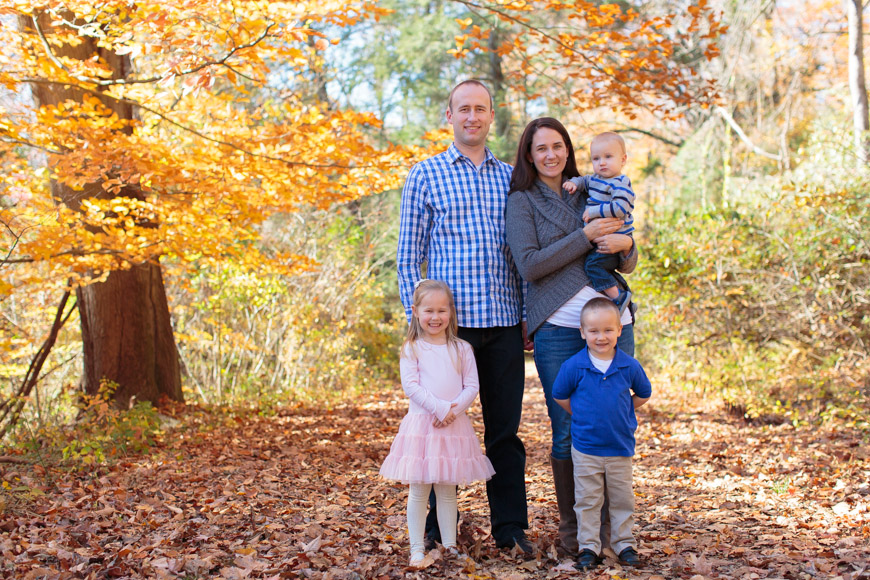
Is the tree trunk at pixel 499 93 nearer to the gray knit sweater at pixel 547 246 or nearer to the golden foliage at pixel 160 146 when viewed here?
the golden foliage at pixel 160 146

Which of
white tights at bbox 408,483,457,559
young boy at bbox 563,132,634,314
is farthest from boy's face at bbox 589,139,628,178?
white tights at bbox 408,483,457,559

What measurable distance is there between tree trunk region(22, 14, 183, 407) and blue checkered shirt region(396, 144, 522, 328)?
3.97 meters

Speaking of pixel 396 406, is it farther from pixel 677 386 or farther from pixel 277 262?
pixel 677 386

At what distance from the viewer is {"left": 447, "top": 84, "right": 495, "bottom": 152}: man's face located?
3.26 metres

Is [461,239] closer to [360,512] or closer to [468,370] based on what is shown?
[468,370]

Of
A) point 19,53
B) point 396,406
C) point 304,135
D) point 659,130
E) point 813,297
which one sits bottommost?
point 396,406

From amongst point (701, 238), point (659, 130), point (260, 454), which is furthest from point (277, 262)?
point (659, 130)

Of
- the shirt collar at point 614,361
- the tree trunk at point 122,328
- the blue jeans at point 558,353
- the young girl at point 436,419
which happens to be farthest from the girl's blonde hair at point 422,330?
the tree trunk at point 122,328

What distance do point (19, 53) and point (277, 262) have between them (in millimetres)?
2841

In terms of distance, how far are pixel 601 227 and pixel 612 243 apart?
0.27ft

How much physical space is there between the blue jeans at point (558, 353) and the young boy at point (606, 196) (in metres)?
0.21

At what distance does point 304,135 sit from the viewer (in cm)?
582

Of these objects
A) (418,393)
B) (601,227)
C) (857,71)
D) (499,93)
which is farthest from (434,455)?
(499,93)

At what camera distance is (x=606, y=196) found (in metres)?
3.09
